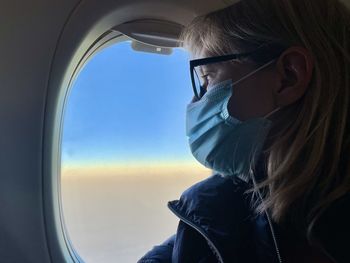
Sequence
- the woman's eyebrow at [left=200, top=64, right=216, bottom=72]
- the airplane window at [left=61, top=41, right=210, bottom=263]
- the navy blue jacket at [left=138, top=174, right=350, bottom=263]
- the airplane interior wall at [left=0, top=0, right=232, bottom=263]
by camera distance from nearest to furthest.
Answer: the navy blue jacket at [left=138, top=174, right=350, bottom=263]
the woman's eyebrow at [left=200, top=64, right=216, bottom=72]
the airplane interior wall at [left=0, top=0, right=232, bottom=263]
the airplane window at [left=61, top=41, right=210, bottom=263]

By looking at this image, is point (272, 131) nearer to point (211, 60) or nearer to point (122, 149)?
point (211, 60)

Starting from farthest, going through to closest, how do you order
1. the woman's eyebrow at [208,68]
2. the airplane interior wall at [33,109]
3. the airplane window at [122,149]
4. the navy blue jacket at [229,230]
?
the airplane window at [122,149], the airplane interior wall at [33,109], the woman's eyebrow at [208,68], the navy blue jacket at [229,230]

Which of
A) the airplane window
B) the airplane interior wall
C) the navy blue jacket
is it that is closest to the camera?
the navy blue jacket

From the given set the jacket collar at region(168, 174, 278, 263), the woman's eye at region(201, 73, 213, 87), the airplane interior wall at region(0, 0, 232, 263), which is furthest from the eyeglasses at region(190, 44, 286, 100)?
the airplane interior wall at region(0, 0, 232, 263)

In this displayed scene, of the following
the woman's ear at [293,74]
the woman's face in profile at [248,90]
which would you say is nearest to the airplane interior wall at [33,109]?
the woman's face in profile at [248,90]

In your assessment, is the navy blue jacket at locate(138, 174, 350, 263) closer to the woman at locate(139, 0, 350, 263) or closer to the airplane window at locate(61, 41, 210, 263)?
the woman at locate(139, 0, 350, 263)

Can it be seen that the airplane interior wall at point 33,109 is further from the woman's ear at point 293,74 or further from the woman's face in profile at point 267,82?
the woman's ear at point 293,74

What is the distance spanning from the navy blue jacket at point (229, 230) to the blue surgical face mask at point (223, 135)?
0.24 ft

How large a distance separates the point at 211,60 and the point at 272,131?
0.66ft

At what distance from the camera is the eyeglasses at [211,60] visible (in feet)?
3.27

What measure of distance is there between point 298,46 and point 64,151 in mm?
740

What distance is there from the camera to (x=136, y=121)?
147cm

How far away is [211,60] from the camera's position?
1.05 metres

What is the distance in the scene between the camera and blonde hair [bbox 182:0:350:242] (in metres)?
0.95
